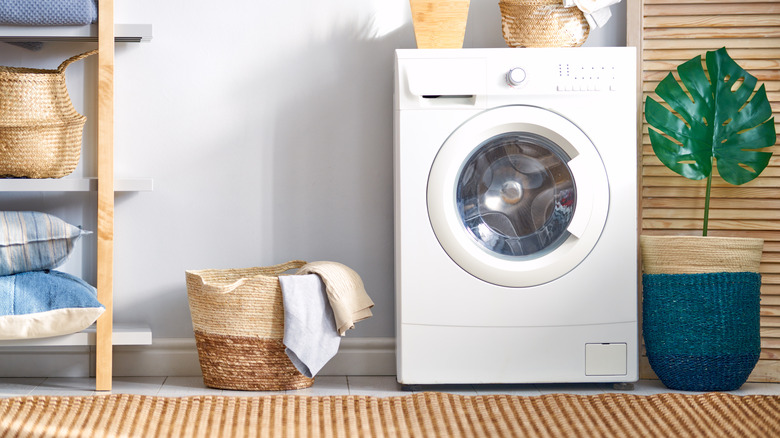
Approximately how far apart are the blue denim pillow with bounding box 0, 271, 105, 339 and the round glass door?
95cm

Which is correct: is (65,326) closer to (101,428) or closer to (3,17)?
(101,428)

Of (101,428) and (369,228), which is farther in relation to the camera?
(369,228)

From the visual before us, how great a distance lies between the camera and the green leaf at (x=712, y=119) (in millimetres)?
2037

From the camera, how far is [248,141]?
2.21m

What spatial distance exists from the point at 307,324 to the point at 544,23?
0.98 meters

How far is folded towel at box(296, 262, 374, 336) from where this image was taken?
75.3 inches

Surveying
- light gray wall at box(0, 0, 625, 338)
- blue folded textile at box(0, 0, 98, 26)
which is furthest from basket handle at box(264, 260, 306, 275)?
blue folded textile at box(0, 0, 98, 26)

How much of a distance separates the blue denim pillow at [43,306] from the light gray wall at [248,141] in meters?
0.27

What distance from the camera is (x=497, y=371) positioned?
1941mm

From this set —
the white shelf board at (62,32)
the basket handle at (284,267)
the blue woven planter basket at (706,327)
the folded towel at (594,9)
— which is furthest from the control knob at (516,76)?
the white shelf board at (62,32)

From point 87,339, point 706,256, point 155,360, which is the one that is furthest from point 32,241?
point 706,256

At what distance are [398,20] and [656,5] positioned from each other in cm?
74

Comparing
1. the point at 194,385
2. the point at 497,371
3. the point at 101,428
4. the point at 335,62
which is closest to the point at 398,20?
the point at 335,62

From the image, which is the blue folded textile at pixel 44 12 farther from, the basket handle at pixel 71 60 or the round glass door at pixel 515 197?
the round glass door at pixel 515 197
